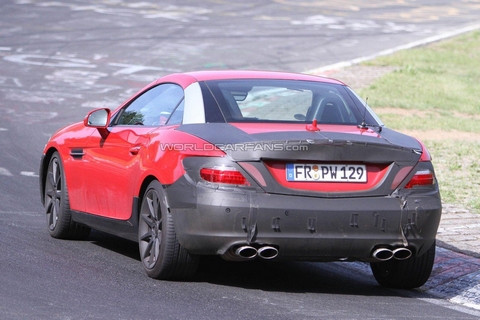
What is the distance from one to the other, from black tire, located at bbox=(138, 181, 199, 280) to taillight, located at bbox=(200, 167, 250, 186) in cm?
45

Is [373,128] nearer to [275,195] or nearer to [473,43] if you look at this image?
[275,195]

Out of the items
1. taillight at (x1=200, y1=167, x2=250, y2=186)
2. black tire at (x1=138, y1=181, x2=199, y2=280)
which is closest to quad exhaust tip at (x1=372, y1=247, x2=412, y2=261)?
taillight at (x1=200, y1=167, x2=250, y2=186)

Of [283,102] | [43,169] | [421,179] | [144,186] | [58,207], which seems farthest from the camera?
[43,169]

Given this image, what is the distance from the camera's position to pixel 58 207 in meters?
8.46

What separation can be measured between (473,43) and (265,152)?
2501 cm

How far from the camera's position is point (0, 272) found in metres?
6.66

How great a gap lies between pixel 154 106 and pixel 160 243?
131 centimetres

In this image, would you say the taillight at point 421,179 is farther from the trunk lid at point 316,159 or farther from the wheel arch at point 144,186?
the wheel arch at point 144,186

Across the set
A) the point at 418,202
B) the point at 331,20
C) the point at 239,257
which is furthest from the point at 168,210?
the point at 331,20

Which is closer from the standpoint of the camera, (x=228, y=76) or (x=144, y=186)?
(x=144, y=186)

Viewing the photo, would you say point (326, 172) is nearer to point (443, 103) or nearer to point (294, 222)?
point (294, 222)

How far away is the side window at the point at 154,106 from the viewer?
23.7 ft

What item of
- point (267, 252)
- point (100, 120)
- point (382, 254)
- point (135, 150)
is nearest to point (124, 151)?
point (135, 150)

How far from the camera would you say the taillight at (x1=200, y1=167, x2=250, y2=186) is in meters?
6.20
